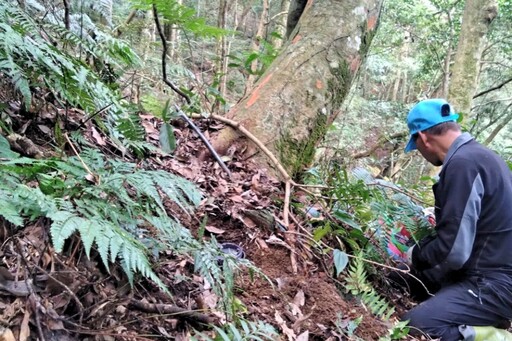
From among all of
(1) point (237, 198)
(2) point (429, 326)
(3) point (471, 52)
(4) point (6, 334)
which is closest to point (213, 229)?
(1) point (237, 198)

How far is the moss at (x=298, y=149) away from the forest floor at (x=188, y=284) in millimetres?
227

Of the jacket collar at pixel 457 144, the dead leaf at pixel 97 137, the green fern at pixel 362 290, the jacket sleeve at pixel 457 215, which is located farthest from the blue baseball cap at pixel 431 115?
the dead leaf at pixel 97 137

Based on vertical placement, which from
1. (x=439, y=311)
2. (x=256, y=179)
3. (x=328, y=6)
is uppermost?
(x=328, y=6)

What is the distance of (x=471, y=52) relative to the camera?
7117mm

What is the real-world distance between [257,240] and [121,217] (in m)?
1.11

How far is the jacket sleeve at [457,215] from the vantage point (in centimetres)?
288

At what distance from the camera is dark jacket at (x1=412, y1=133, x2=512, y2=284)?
289cm

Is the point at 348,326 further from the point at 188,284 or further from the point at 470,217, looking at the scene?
the point at 470,217

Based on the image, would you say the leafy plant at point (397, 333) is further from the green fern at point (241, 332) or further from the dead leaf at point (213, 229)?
the dead leaf at point (213, 229)

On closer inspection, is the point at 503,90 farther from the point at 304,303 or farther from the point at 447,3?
the point at 304,303

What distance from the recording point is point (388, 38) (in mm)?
15203

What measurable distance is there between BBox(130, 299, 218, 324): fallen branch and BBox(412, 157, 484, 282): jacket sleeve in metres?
1.89

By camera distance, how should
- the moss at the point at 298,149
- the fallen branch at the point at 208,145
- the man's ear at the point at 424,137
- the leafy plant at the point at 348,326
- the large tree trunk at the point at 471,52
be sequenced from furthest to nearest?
the large tree trunk at the point at 471,52, the man's ear at the point at 424,137, the moss at the point at 298,149, the fallen branch at the point at 208,145, the leafy plant at the point at 348,326

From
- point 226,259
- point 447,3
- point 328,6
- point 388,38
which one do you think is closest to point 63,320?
point 226,259
